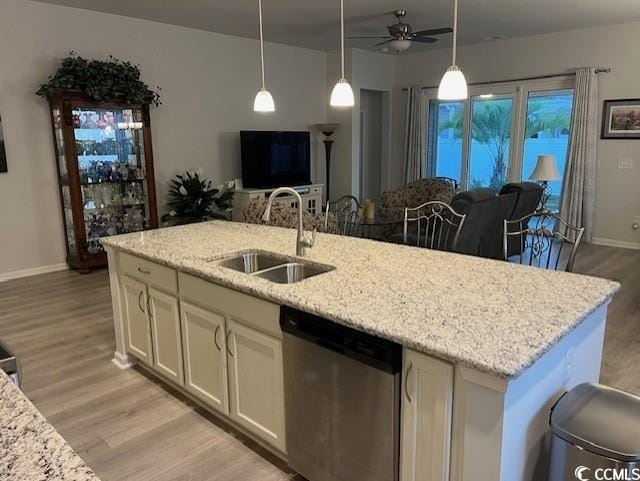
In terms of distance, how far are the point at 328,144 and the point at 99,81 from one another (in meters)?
3.64

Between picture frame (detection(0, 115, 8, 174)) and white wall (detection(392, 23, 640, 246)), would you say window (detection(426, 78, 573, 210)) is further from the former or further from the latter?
picture frame (detection(0, 115, 8, 174))

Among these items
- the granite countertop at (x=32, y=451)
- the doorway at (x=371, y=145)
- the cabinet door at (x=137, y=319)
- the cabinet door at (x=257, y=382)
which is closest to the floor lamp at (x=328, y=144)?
the doorway at (x=371, y=145)

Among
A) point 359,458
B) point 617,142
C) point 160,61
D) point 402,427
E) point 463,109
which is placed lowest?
point 359,458

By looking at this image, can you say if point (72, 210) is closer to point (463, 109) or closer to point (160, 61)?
point (160, 61)

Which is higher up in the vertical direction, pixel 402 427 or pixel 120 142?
pixel 120 142

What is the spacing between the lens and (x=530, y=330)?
1530mm

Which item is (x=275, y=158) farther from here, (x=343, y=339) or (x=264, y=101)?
(x=343, y=339)

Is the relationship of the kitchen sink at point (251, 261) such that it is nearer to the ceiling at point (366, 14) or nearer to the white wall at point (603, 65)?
the ceiling at point (366, 14)

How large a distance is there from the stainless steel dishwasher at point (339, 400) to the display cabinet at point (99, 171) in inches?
161

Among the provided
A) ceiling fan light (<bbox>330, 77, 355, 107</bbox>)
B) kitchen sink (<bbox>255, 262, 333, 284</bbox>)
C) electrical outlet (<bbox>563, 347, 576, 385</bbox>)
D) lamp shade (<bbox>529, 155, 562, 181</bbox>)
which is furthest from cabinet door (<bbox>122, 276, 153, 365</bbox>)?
lamp shade (<bbox>529, 155, 562, 181</bbox>)

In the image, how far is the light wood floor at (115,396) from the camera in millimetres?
2268

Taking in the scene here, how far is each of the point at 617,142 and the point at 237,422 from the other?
6.23 meters

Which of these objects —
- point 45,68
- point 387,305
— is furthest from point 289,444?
point 45,68

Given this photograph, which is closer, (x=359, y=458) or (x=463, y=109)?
(x=359, y=458)
